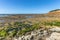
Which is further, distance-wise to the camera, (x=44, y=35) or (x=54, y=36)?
(x=44, y=35)

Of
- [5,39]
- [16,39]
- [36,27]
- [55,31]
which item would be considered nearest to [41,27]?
[36,27]

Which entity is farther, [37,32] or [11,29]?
[11,29]

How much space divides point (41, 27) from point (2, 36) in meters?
3.66

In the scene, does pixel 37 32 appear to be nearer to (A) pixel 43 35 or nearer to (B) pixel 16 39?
(A) pixel 43 35

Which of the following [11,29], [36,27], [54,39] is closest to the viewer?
[54,39]

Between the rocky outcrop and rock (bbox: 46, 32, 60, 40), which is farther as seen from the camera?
the rocky outcrop

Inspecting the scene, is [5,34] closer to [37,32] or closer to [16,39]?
[16,39]

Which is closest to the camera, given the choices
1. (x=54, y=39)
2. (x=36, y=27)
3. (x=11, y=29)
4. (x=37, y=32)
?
(x=54, y=39)

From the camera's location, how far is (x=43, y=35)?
12281mm

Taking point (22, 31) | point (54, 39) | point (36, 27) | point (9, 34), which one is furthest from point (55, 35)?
point (9, 34)

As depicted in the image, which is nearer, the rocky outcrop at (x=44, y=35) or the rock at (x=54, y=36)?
the rock at (x=54, y=36)

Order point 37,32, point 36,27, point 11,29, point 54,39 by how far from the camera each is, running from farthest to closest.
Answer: point 11,29
point 36,27
point 37,32
point 54,39

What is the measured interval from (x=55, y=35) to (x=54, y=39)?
1.24ft

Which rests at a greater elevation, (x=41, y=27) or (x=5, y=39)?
(x=41, y=27)
